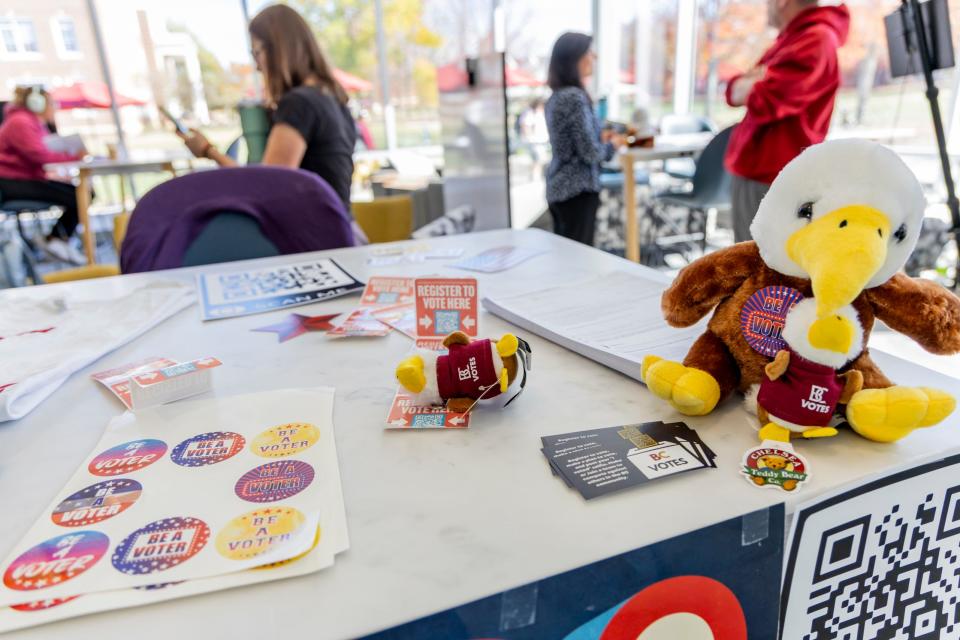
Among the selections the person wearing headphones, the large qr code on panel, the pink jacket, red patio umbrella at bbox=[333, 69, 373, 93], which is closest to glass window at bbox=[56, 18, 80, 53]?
the person wearing headphones

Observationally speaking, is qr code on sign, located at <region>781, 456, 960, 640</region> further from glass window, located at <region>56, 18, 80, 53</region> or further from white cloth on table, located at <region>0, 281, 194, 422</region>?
glass window, located at <region>56, 18, 80, 53</region>

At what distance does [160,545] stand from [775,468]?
1.38ft

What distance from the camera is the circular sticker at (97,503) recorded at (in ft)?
1.32

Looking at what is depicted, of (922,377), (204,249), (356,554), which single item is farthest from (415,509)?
(204,249)

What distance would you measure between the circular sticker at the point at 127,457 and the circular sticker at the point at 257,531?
0.44 ft

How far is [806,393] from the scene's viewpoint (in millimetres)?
439

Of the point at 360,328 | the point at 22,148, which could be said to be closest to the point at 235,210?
the point at 360,328

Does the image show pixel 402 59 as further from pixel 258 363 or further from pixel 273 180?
pixel 258 363

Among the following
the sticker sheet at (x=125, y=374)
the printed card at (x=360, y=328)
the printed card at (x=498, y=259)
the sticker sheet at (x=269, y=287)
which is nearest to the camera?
the sticker sheet at (x=125, y=374)

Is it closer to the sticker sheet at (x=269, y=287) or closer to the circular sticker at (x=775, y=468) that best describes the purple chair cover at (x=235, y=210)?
the sticker sheet at (x=269, y=287)

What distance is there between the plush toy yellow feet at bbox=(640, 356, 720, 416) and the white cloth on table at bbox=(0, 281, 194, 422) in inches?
23.7

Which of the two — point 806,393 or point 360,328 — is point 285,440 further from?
point 806,393

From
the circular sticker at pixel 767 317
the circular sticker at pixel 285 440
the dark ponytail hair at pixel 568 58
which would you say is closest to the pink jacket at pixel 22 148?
the dark ponytail hair at pixel 568 58

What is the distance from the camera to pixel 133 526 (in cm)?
39
